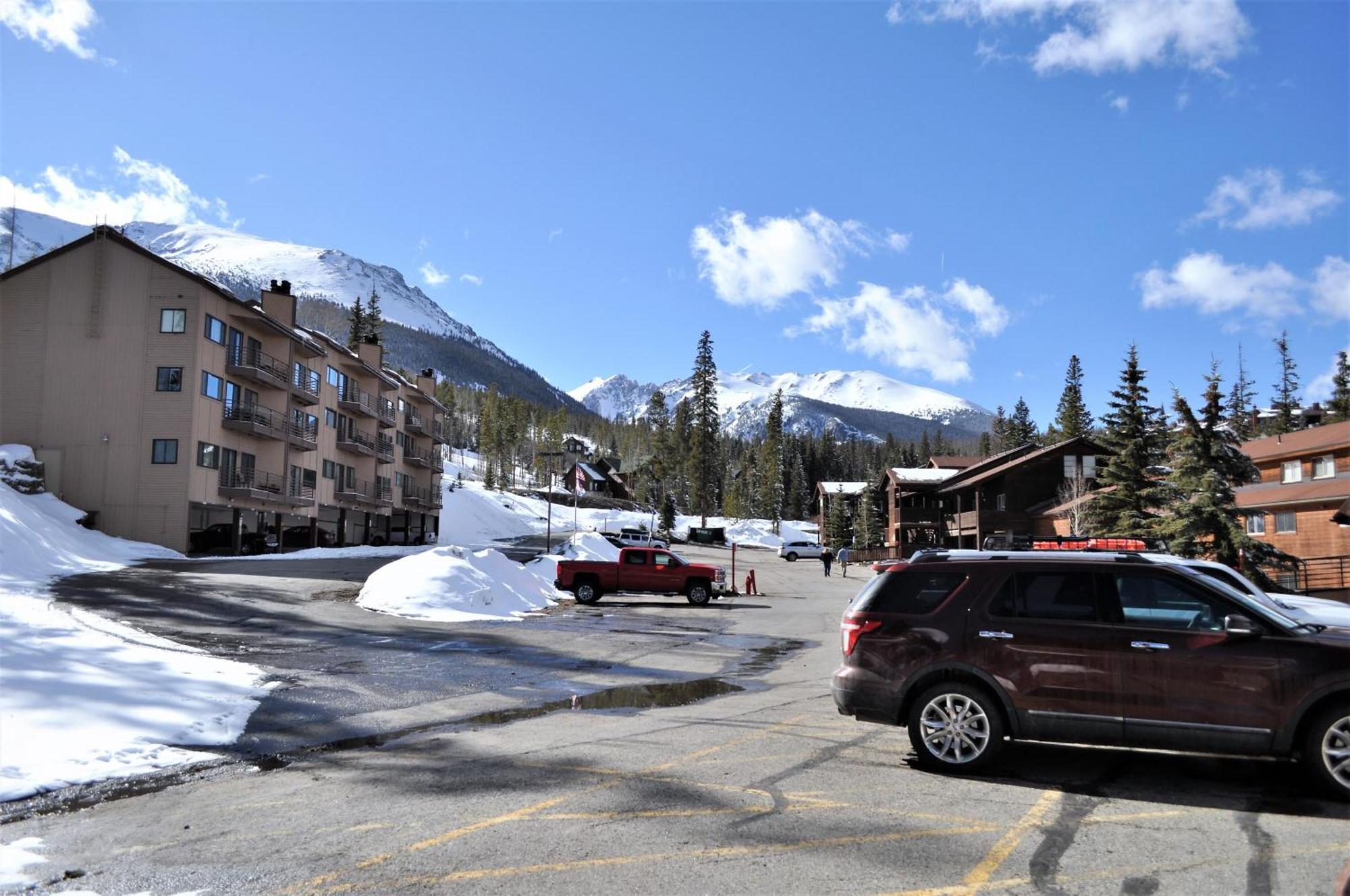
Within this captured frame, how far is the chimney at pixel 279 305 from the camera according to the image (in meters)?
48.2

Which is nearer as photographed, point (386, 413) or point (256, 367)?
point (256, 367)

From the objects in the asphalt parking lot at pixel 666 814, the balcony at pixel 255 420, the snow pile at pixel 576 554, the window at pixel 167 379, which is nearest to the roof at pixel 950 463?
the snow pile at pixel 576 554

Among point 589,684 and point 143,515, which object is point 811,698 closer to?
point 589,684

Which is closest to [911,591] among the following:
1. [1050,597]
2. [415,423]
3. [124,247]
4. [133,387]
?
[1050,597]

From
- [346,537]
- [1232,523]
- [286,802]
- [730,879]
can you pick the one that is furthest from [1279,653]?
[346,537]

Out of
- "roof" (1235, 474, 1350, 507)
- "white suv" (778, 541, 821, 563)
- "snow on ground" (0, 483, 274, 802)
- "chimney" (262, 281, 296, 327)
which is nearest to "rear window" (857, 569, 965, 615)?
"snow on ground" (0, 483, 274, 802)

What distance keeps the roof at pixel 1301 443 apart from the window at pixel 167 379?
4540cm

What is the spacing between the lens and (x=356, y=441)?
57688 mm

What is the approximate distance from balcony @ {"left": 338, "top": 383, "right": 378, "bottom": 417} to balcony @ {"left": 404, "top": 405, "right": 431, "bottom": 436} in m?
6.95

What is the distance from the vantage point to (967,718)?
7227mm

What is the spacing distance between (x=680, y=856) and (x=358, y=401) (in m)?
57.1

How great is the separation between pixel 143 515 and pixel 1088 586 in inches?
1597

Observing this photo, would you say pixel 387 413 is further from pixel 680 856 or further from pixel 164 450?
pixel 680 856

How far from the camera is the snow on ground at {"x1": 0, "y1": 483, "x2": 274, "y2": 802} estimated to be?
23.9 ft
